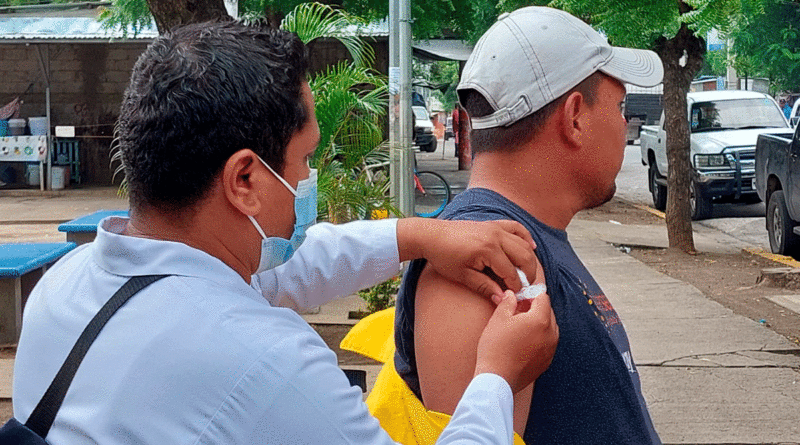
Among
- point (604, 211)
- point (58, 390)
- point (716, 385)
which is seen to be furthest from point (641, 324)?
point (604, 211)

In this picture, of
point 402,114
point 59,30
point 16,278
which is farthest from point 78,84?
point 16,278

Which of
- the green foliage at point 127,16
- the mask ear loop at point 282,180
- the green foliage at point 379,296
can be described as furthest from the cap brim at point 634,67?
the green foliage at point 127,16

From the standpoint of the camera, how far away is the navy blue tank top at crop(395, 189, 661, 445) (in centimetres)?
200

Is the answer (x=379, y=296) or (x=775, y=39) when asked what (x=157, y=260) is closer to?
(x=379, y=296)

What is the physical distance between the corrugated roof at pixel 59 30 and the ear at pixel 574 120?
18.3m

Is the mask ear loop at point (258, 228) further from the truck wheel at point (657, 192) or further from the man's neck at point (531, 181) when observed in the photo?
the truck wheel at point (657, 192)

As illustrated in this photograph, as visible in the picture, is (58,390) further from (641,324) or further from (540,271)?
(641,324)

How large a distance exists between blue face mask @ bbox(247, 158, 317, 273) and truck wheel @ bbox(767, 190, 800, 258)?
38.8ft

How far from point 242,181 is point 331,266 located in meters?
0.71

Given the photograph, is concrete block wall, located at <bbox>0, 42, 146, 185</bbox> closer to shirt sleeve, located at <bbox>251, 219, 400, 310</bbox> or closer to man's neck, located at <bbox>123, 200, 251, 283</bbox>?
shirt sleeve, located at <bbox>251, 219, 400, 310</bbox>

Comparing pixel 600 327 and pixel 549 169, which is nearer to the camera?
pixel 600 327

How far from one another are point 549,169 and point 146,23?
17.5 meters

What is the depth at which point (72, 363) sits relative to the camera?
1441 millimetres

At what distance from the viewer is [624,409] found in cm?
206
